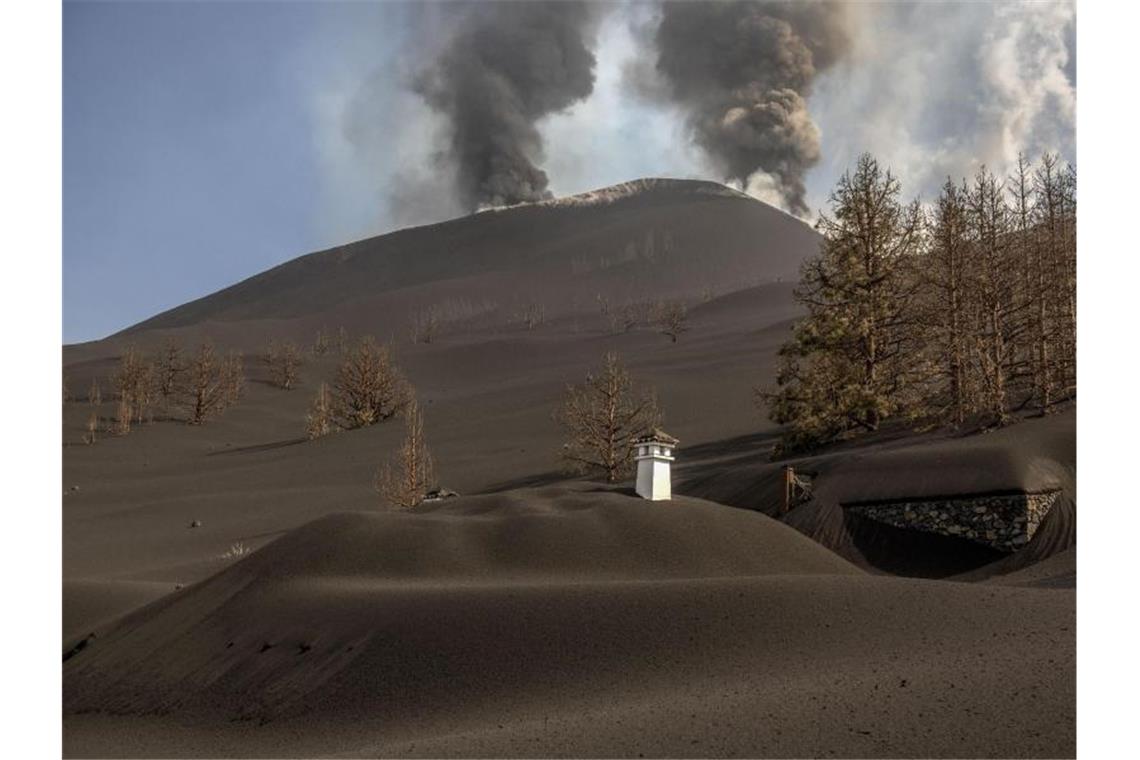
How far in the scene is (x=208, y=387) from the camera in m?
58.8

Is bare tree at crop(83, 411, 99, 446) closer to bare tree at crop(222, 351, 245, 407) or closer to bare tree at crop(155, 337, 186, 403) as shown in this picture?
bare tree at crop(155, 337, 186, 403)

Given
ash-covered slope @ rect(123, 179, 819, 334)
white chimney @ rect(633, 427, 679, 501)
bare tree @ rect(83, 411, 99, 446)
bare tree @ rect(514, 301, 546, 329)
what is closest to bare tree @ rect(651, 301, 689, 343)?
bare tree @ rect(514, 301, 546, 329)

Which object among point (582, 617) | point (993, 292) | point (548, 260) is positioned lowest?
point (582, 617)

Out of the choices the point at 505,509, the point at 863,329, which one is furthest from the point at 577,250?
the point at 505,509

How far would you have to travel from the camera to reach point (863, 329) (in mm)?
28125

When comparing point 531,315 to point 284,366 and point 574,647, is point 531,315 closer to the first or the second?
point 284,366

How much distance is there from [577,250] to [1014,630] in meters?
137

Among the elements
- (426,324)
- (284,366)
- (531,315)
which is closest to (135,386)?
(284,366)

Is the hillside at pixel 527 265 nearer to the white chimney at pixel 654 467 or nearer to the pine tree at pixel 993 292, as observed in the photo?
the pine tree at pixel 993 292

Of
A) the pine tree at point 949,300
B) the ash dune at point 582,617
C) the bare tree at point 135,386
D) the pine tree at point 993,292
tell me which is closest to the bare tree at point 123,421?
the bare tree at point 135,386

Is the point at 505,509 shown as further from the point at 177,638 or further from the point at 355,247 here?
the point at 355,247

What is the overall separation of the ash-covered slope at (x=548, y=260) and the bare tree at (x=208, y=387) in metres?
54.9

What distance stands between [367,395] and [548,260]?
9220cm

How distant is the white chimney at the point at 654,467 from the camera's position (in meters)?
17.0
